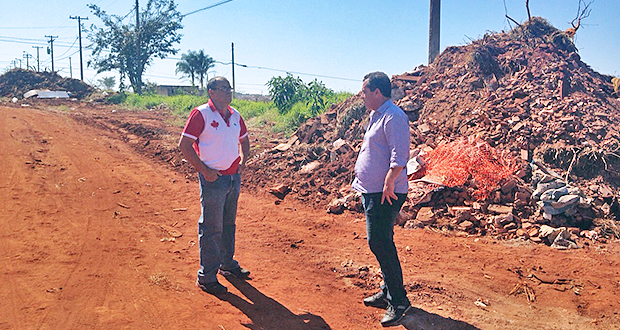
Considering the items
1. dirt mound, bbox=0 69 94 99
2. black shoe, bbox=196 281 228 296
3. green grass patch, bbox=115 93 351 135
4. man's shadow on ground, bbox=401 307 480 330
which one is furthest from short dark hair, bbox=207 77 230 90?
dirt mound, bbox=0 69 94 99

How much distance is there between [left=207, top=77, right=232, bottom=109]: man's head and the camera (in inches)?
153

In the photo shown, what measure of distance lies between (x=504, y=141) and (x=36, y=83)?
33.7 meters

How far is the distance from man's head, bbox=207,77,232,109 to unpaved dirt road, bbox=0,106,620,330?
5.45 feet

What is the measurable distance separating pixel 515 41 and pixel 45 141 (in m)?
11.0

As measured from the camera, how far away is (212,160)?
389 centimetres

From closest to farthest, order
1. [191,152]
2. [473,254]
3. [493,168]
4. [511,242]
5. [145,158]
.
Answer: [191,152], [473,254], [511,242], [493,168], [145,158]

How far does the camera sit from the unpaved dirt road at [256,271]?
3.47 meters

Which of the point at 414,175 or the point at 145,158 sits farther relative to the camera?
the point at 145,158

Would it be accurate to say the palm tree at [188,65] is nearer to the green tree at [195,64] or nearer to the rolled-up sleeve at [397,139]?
the green tree at [195,64]

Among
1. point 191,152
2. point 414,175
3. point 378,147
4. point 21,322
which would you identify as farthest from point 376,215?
point 414,175

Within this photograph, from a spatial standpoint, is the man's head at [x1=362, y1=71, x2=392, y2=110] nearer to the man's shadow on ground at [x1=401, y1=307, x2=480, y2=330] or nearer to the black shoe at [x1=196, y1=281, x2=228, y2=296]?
the man's shadow on ground at [x1=401, y1=307, x2=480, y2=330]

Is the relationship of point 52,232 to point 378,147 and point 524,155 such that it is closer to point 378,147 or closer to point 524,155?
point 378,147

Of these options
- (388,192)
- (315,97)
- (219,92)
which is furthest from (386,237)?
(315,97)

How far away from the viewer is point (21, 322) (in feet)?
10.1
